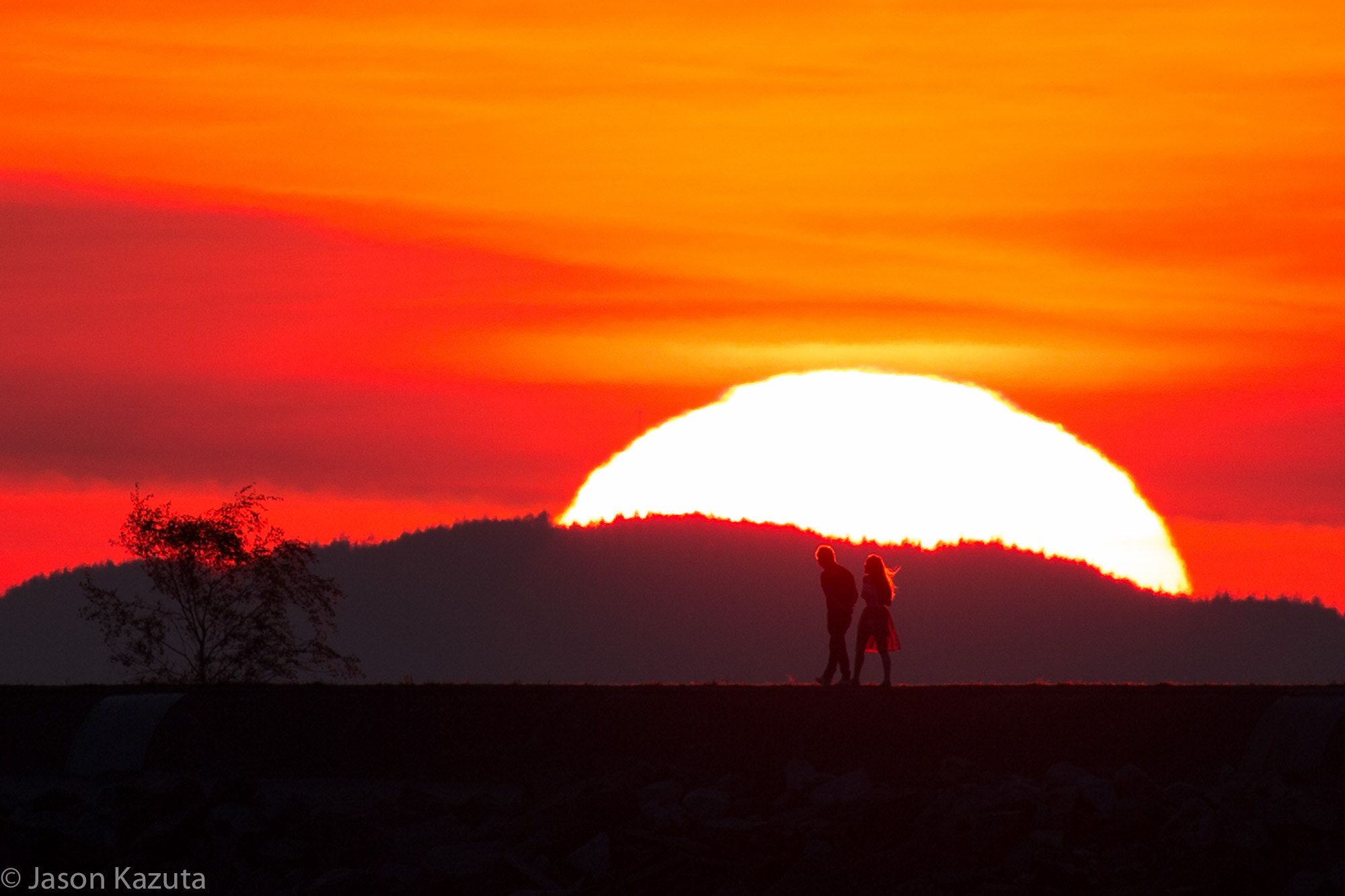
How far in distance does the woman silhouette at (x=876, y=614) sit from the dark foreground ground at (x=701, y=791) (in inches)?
34.4

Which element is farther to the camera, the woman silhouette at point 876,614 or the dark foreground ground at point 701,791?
the woman silhouette at point 876,614

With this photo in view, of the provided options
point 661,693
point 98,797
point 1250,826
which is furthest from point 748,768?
point 98,797

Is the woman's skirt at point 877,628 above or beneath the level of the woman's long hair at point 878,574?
beneath

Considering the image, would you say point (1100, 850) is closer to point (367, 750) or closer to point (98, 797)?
point (367, 750)

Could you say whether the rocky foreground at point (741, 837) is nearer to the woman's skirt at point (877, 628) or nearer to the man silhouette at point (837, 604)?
the woman's skirt at point (877, 628)

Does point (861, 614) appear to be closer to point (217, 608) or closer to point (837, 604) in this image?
point (837, 604)

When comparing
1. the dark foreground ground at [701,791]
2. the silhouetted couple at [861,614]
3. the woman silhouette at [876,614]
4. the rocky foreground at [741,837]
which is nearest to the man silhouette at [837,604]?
the silhouetted couple at [861,614]

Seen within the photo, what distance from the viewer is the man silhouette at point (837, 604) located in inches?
1185

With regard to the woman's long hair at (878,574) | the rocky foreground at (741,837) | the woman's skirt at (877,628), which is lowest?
the rocky foreground at (741,837)

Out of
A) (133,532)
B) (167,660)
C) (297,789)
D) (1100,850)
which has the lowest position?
(1100,850)

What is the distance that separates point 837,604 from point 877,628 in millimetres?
775

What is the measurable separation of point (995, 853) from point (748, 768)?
532 cm

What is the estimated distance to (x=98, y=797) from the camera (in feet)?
94.0

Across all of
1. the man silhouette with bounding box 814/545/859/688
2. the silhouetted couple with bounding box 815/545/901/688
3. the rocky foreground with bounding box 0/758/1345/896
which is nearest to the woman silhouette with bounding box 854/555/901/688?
the silhouetted couple with bounding box 815/545/901/688
